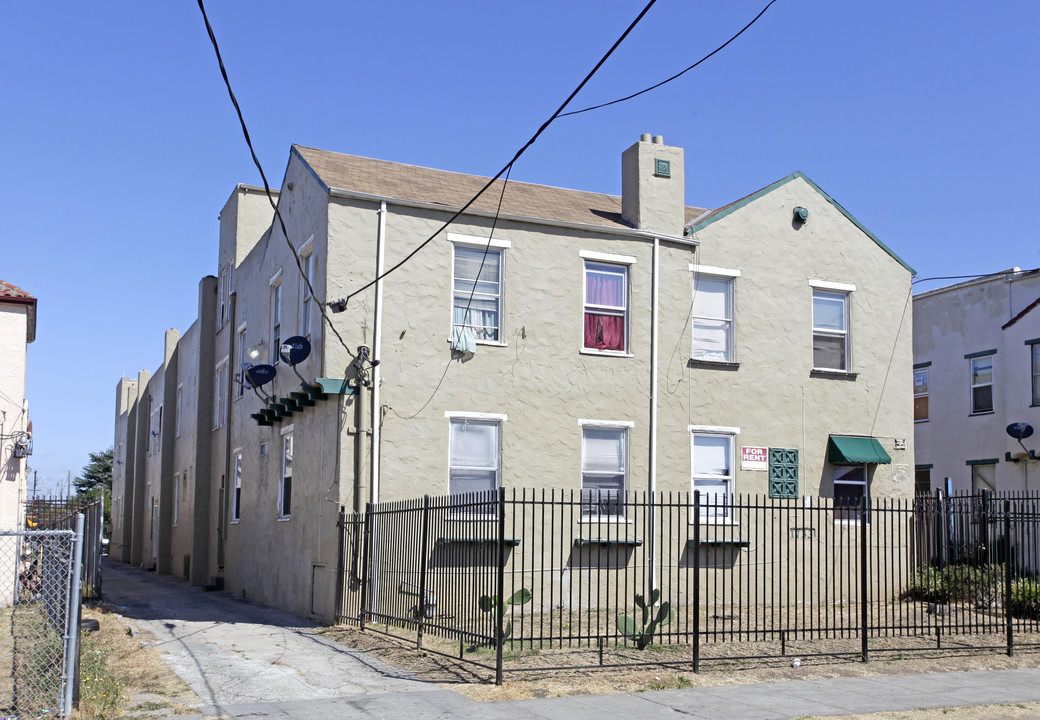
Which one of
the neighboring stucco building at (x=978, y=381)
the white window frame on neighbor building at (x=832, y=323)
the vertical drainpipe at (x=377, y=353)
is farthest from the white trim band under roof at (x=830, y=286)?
the vertical drainpipe at (x=377, y=353)

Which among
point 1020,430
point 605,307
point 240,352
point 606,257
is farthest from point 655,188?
point 1020,430

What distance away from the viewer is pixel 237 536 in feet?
75.5

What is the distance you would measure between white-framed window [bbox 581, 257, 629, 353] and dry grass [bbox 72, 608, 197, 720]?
8730 millimetres

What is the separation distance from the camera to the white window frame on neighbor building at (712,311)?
18.6 m

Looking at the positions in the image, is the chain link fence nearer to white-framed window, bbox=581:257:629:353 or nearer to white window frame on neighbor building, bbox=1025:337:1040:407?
white-framed window, bbox=581:257:629:353

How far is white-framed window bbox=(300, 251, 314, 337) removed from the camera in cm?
1752

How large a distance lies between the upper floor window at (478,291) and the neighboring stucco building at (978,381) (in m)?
14.3

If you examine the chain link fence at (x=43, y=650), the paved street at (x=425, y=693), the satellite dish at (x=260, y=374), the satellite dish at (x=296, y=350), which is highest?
the satellite dish at (x=296, y=350)

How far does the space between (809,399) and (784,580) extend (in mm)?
3406

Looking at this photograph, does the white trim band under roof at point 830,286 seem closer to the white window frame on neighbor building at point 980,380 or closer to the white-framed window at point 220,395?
the white window frame on neighbor building at point 980,380

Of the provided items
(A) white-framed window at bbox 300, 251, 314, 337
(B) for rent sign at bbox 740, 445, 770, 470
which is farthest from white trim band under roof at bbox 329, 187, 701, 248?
(B) for rent sign at bbox 740, 445, 770, 470

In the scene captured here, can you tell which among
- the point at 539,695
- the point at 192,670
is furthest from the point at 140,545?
the point at 539,695

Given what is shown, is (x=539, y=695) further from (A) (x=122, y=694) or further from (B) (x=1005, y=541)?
(B) (x=1005, y=541)

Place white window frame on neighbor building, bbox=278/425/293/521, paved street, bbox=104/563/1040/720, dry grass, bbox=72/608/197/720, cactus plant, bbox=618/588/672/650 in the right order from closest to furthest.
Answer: dry grass, bbox=72/608/197/720
paved street, bbox=104/563/1040/720
cactus plant, bbox=618/588/672/650
white window frame on neighbor building, bbox=278/425/293/521
